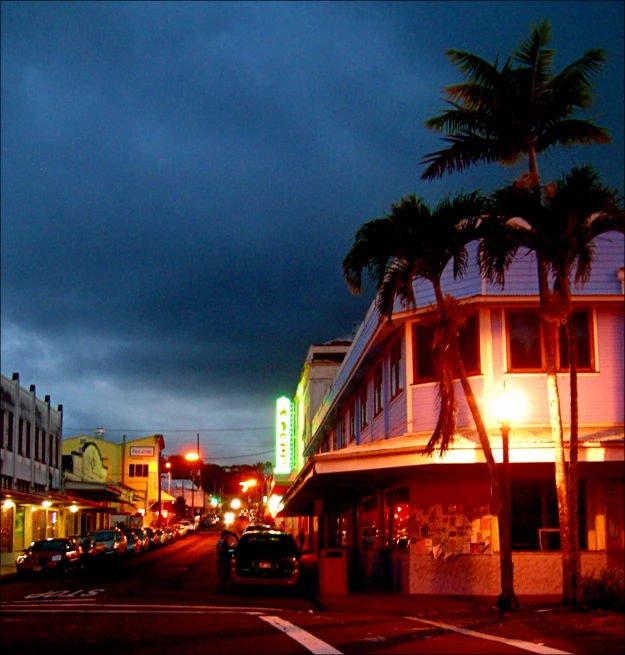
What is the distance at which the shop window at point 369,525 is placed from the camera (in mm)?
25984

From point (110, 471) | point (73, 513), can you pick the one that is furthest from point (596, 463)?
point (110, 471)

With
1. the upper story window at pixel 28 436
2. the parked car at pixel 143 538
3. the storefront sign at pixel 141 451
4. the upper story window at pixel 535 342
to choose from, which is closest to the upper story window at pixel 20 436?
the upper story window at pixel 28 436

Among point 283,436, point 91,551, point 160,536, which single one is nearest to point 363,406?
point 91,551

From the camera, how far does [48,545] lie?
3416 cm

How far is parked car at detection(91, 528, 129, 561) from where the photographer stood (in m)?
40.8

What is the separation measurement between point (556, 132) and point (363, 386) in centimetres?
1429

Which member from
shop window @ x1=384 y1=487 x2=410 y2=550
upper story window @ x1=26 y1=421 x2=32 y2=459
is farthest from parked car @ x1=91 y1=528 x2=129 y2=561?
shop window @ x1=384 y1=487 x2=410 y2=550

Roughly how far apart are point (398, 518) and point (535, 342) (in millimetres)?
5871

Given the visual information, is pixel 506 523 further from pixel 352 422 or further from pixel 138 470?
pixel 138 470

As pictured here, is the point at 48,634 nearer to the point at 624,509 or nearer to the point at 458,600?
the point at 458,600

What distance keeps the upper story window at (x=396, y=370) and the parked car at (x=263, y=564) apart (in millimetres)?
4864

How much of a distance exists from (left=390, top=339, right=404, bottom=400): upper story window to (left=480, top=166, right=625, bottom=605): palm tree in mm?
6608

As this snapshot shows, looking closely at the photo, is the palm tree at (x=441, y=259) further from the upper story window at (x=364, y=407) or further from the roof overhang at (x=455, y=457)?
the upper story window at (x=364, y=407)

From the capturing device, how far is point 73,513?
57.5 metres
